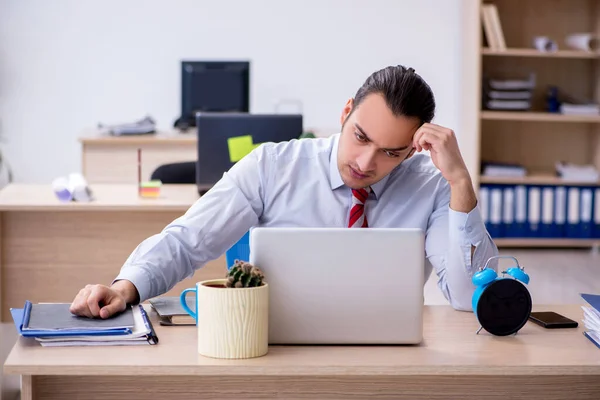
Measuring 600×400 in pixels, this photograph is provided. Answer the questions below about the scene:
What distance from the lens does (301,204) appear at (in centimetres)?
204

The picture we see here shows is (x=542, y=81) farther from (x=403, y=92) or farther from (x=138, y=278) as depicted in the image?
(x=138, y=278)

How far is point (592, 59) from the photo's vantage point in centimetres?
613

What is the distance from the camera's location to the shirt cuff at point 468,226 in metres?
1.78

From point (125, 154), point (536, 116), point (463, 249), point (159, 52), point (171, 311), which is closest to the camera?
point (171, 311)

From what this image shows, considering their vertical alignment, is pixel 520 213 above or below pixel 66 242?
below

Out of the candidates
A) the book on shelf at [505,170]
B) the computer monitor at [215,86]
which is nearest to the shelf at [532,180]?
the book on shelf at [505,170]

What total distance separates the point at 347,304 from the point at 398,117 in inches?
18.8

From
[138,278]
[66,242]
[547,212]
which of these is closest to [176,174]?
[66,242]

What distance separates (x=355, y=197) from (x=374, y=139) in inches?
9.4

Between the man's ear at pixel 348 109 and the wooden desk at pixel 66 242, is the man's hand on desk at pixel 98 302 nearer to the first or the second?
the man's ear at pixel 348 109

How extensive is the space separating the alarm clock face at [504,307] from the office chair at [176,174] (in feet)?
8.47

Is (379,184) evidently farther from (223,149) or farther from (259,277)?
(223,149)

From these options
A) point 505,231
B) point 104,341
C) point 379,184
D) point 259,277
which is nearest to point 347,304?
point 259,277

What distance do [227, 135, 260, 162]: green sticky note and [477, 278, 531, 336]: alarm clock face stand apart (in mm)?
1883
